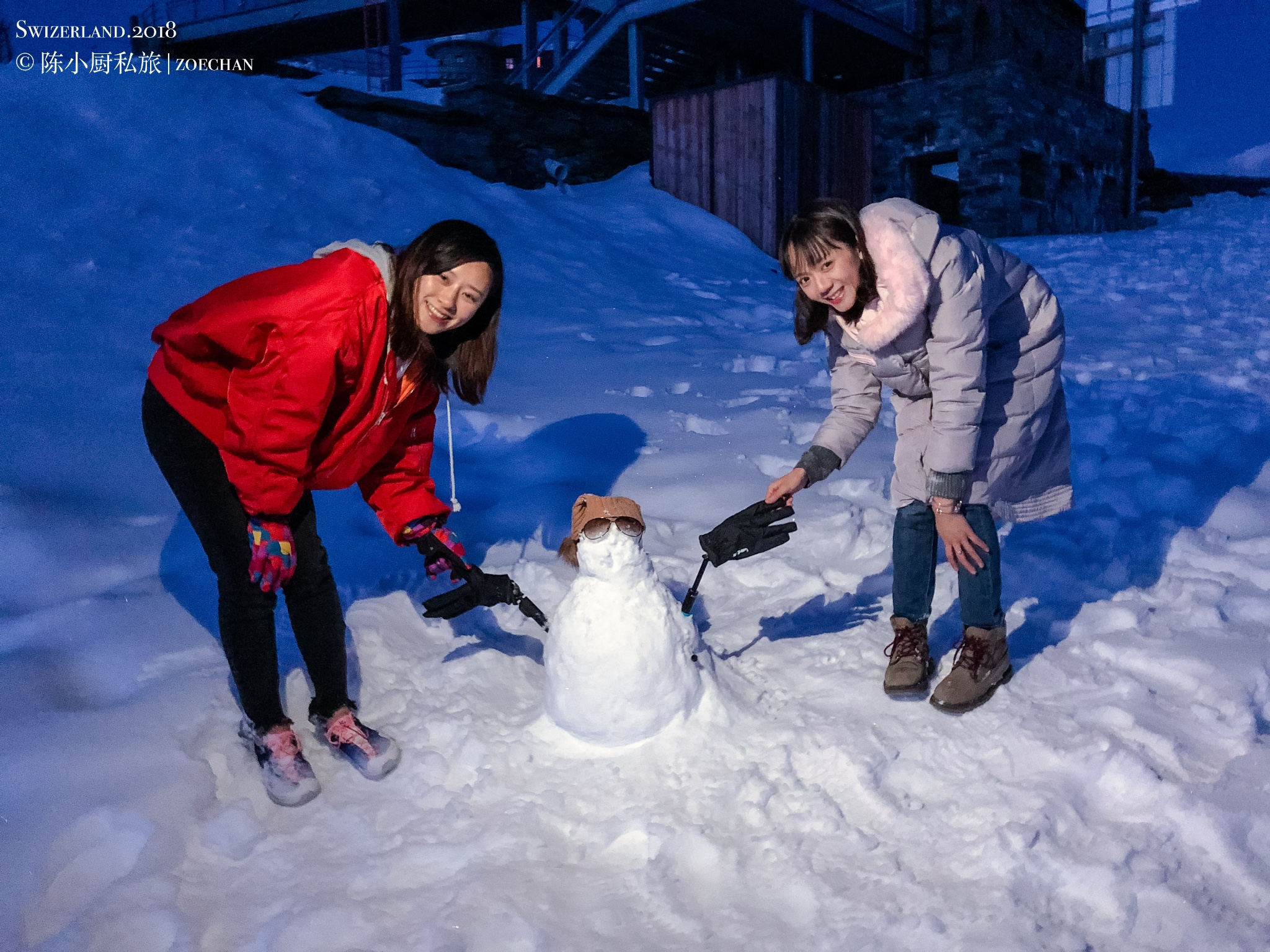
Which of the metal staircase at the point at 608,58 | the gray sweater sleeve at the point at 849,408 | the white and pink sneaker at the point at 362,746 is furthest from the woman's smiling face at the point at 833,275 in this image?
the metal staircase at the point at 608,58

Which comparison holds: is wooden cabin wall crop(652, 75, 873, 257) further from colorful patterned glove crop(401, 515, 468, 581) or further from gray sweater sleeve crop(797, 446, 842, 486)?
colorful patterned glove crop(401, 515, 468, 581)

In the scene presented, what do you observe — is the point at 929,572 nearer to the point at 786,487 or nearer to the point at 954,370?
the point at 786,487

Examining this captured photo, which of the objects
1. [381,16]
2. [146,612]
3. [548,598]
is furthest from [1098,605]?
[381,16]

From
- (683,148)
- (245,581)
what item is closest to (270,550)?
(245,581)

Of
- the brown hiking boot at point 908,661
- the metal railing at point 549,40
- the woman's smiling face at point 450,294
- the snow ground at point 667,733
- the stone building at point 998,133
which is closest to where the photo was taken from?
the snow ground at point 667,733

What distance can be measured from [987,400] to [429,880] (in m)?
1.76

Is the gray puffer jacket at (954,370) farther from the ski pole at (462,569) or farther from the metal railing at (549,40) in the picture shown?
the metal railing at (549,40)

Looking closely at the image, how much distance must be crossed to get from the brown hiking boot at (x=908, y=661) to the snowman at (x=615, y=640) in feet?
2.07

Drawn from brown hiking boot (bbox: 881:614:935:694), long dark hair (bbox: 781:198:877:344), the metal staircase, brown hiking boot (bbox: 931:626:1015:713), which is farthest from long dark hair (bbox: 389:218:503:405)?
the metal staircase

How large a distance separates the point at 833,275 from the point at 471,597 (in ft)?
3.96

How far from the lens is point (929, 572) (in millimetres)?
2398

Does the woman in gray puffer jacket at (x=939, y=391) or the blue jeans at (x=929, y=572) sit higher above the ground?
the woman in gray puffer jacket at (x=939, y=391)

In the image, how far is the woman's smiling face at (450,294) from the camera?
1.90m

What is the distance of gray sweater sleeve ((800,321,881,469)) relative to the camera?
2.43 m
